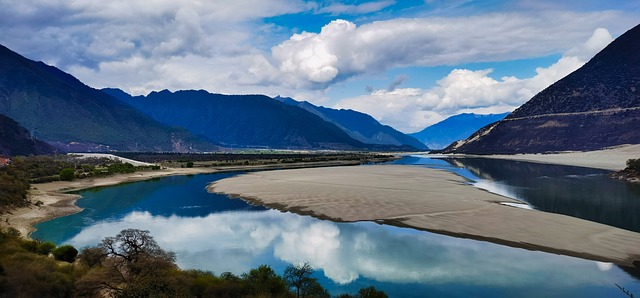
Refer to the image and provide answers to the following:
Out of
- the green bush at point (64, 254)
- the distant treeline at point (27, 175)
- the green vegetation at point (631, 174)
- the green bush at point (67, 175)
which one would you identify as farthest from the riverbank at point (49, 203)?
the green vegetation at point (631, 174)

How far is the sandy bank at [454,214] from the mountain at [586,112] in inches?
4345

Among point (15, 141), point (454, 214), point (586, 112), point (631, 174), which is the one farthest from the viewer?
point (586, 112)

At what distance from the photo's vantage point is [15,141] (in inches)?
5423

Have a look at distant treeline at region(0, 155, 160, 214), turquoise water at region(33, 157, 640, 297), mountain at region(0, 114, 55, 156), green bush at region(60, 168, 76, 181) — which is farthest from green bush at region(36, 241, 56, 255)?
mountain at region(0, 114, 55, 156)

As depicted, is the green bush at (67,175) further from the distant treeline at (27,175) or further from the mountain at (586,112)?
the mountain at (586,112)

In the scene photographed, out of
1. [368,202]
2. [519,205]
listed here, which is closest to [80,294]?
[368,202]

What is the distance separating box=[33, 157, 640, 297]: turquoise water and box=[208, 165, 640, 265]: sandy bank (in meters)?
1.88

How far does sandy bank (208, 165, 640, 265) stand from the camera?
82.0ft

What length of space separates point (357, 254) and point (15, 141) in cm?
15376

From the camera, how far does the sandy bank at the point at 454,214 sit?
2500 cm

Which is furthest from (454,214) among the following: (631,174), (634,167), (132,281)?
(634,167)

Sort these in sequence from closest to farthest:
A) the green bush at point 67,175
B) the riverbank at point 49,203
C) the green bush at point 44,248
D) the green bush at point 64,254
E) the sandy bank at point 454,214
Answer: the green bush at point 64,254 < the green bush at point 44,248 < the sandy bank at point 454,214 < the riverbank at point 49,203 < the green bush at point 67,175

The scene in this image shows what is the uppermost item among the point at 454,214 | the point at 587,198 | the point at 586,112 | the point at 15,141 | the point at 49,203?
the point at 586,112

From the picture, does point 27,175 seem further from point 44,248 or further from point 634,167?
point 634,167
